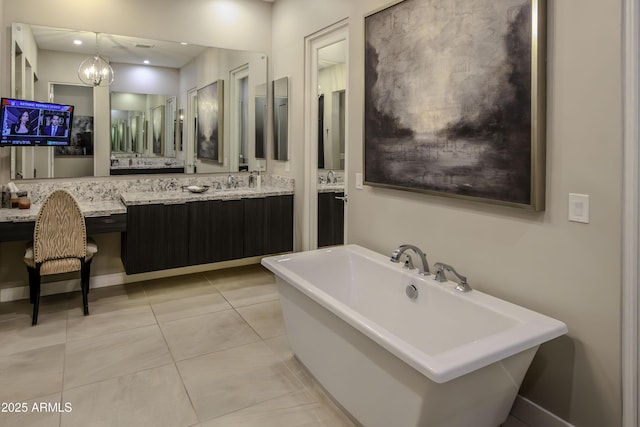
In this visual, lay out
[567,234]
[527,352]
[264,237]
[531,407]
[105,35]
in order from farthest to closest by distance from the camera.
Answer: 1. [264,237]
2. [105,35]
3. [531,407]
4. [567,234]
5. [527,352]

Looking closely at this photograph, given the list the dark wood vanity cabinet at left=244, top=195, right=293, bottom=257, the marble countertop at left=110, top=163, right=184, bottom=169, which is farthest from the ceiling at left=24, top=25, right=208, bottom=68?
the dark wood vanity cabinet at left=244, top=195, right=293, bottom=257

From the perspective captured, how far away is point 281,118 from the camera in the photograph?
466 centimetres

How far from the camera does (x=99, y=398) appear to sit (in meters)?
2.33

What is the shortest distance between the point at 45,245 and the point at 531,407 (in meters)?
3.40

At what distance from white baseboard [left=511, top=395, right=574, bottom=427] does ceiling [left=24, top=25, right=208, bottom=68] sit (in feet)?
13.5

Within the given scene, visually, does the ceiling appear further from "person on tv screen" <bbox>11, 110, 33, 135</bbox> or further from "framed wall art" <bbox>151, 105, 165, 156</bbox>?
"person on tv screen" <bbox>11, 110, 33, 135</bbox>

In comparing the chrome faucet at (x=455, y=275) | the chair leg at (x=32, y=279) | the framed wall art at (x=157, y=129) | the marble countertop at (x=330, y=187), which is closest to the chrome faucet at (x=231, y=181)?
the framed wall art at (x=157, y=129)

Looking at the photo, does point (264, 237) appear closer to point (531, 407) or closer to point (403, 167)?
point (403, 167)

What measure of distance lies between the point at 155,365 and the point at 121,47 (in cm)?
298

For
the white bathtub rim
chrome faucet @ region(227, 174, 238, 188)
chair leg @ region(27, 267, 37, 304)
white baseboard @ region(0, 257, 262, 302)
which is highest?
chrome faucet @ region(227, 174, 238, 188)

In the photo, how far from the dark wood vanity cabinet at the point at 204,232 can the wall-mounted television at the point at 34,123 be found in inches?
34.5

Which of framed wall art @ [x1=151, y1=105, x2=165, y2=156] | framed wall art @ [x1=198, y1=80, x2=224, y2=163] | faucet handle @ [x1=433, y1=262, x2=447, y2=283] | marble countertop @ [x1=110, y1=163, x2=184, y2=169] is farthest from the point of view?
framed wall art @ [x1=198, y1=80, x2=224, y2=163]

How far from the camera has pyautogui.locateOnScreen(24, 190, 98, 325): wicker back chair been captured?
10.5 ft

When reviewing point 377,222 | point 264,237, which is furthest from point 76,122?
point 377,222
